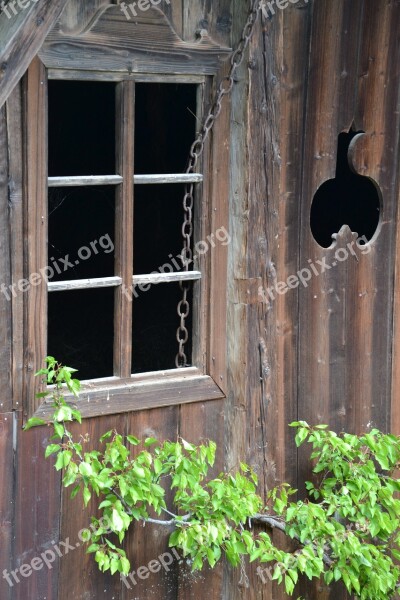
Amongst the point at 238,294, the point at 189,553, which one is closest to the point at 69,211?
the point at 238,294

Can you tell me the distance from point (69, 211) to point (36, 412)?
2630 mm

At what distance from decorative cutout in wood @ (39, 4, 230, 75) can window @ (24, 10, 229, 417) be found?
4cm

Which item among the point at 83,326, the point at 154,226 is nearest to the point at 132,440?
the point at 154,226

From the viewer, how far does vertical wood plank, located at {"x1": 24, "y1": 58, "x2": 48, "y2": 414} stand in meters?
3.28

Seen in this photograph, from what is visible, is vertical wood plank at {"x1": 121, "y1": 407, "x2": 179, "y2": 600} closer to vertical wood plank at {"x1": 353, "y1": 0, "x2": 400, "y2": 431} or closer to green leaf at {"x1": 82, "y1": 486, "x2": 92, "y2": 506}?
green leaf at {"x1": 82, "y1": 486, "x2": 92, "y2": 506}

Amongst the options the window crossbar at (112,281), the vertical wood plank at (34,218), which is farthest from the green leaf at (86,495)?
the window crossbar at (112,281)

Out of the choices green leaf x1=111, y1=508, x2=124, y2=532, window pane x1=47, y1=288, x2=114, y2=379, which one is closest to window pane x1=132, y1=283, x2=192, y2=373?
window pane x1=47, y1=288, x2=114, y2=379

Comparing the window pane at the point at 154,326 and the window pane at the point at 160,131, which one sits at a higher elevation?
the window pane at the point at 160,131

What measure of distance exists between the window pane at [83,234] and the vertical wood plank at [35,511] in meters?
2.46

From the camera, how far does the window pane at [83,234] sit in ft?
19.3

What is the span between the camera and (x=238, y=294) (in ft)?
12.7

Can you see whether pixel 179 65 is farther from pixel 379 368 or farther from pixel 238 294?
pixel 379 368

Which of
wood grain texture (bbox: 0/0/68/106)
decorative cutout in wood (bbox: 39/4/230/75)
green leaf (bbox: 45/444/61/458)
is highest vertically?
decorative cutout in wood (bbox: 39/4/230/75)

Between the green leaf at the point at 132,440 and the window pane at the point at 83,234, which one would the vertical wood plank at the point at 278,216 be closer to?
the green leaf at the point at 132,440
